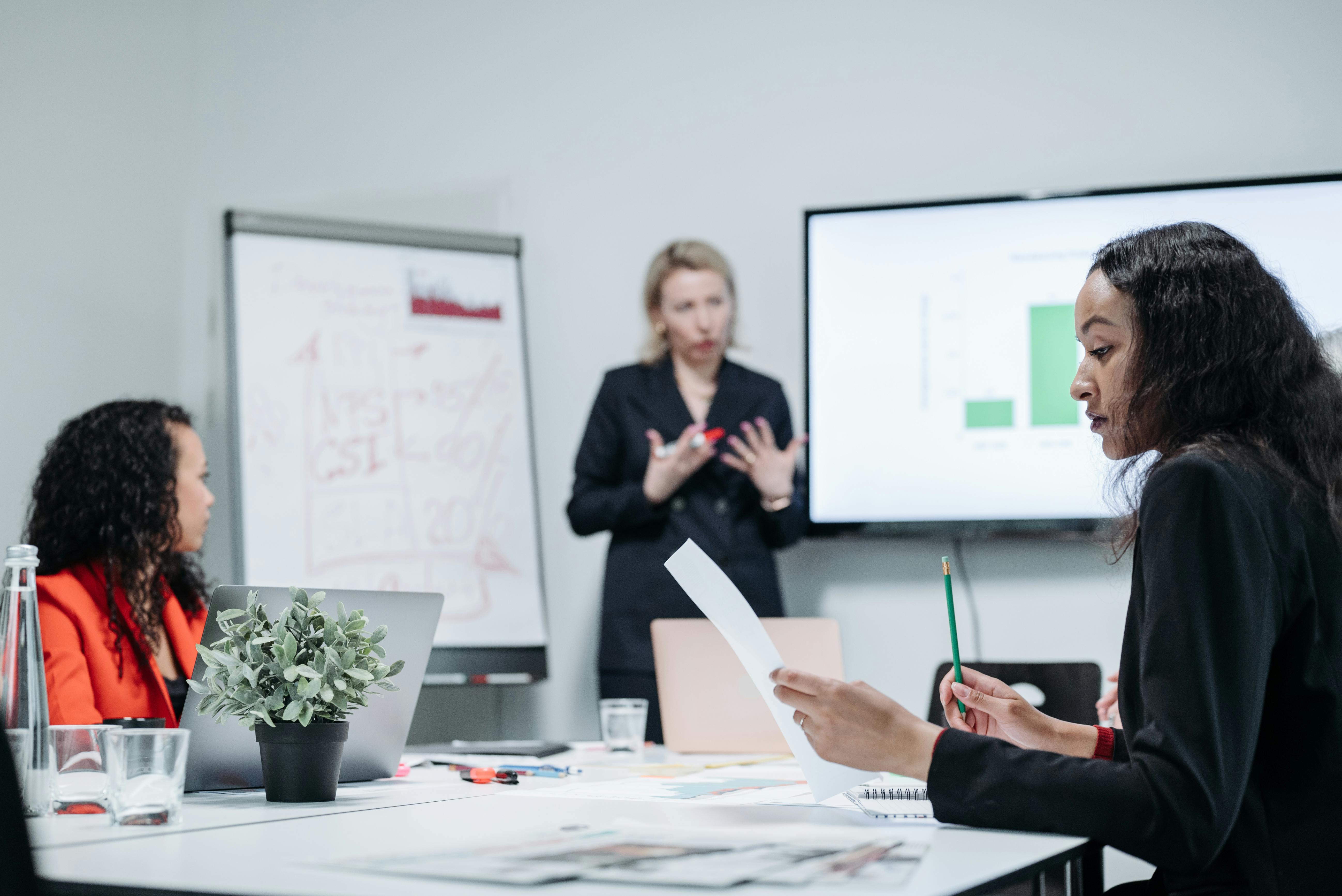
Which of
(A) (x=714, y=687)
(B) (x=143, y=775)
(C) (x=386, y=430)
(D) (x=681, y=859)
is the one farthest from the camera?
(C) (x=386, y=430)

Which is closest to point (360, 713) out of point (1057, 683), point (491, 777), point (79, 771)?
point (491, 777)

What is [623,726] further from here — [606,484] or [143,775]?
[606,484]

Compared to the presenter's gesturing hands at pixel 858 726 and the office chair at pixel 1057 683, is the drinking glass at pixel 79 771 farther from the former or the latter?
the office chair at pixel 1057 683

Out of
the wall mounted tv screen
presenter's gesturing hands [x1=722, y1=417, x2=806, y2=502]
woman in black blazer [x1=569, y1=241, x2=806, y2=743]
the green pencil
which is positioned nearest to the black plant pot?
the green pencil

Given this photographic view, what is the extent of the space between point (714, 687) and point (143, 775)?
1.04 metres

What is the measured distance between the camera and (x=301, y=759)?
1317 mm

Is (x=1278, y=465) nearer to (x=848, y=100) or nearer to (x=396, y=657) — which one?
(x=396, y=657)

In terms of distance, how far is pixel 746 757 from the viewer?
1903 mm

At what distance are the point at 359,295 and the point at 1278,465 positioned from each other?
2.71 m

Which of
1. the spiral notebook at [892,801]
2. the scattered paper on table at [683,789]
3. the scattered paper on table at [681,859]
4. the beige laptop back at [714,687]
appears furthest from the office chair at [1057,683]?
Result: the scattered paper on table at [681,859]

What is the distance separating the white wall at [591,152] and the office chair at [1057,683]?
0.84 meters

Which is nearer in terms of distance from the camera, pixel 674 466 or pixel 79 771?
pixel 79 771

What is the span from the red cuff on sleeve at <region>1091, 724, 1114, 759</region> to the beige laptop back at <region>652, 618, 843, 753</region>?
64cm

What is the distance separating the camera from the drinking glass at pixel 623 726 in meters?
2.00
